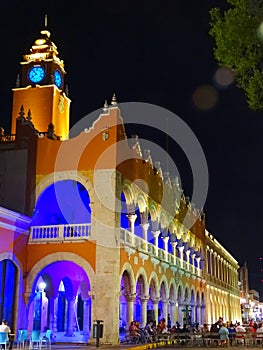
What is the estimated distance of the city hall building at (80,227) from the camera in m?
24.1

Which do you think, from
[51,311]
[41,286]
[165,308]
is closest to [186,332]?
[165,308]

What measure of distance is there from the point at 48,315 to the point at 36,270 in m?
3.58

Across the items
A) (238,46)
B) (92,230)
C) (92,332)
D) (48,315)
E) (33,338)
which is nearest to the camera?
(238,46)

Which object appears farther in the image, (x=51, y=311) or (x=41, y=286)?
(x=51, y=311)

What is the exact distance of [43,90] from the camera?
3503 cm

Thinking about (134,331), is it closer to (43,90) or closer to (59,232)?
(59,232)

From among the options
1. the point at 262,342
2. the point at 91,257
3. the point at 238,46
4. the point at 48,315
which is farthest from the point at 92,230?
the point at 238,46

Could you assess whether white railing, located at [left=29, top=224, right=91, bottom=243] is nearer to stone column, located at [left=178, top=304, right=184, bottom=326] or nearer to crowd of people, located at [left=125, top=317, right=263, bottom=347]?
crowd of people, located at [left=125, top=317, right=263, bottom=347]

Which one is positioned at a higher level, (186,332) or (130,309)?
(130,309)

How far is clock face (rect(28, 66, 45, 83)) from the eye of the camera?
116ft

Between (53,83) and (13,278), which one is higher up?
(53,83)

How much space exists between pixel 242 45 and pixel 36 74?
972 inches

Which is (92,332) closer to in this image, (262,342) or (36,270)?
(36,270)

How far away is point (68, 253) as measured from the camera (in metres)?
24.6
